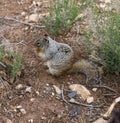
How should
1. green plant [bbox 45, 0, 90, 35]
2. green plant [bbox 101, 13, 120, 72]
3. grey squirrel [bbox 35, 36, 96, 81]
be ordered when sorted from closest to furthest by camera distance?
green plant [bbox 101, 13, 120, 72] → grey squirrel [bbox 35, 36, 96, 81] → green plant [bbox 45, 0, 90, 35]

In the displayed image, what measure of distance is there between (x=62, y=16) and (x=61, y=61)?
65 cm

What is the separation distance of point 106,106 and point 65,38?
43.9 inches

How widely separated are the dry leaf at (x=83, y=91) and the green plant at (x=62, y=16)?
819 mm

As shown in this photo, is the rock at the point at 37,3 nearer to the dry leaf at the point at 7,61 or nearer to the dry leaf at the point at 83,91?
the dry leaf at the point at 7,61

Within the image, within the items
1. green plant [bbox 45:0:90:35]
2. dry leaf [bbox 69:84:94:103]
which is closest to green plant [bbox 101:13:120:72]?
dry leaf [bbox 69:84:94:103]

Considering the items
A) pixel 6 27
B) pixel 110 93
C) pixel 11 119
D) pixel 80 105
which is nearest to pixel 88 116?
pixel 80 105

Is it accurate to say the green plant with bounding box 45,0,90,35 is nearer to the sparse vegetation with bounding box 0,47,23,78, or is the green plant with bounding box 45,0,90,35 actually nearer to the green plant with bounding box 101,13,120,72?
the green plant with bounding box 101,13,120,72

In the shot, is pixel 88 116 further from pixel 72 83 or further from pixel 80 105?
pixel 72 83

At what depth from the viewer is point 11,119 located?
3.87 m

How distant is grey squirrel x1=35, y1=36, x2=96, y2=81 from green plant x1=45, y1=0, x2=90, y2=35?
322 millimetres

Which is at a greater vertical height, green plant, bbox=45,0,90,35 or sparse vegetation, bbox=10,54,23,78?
green plant, bbox=45,0,90,35

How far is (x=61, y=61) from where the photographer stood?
4.36m

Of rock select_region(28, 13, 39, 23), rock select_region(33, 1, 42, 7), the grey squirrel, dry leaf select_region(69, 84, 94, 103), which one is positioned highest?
rock select_region(33, 1, 42, 7)

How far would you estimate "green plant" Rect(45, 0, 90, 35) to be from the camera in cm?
460
